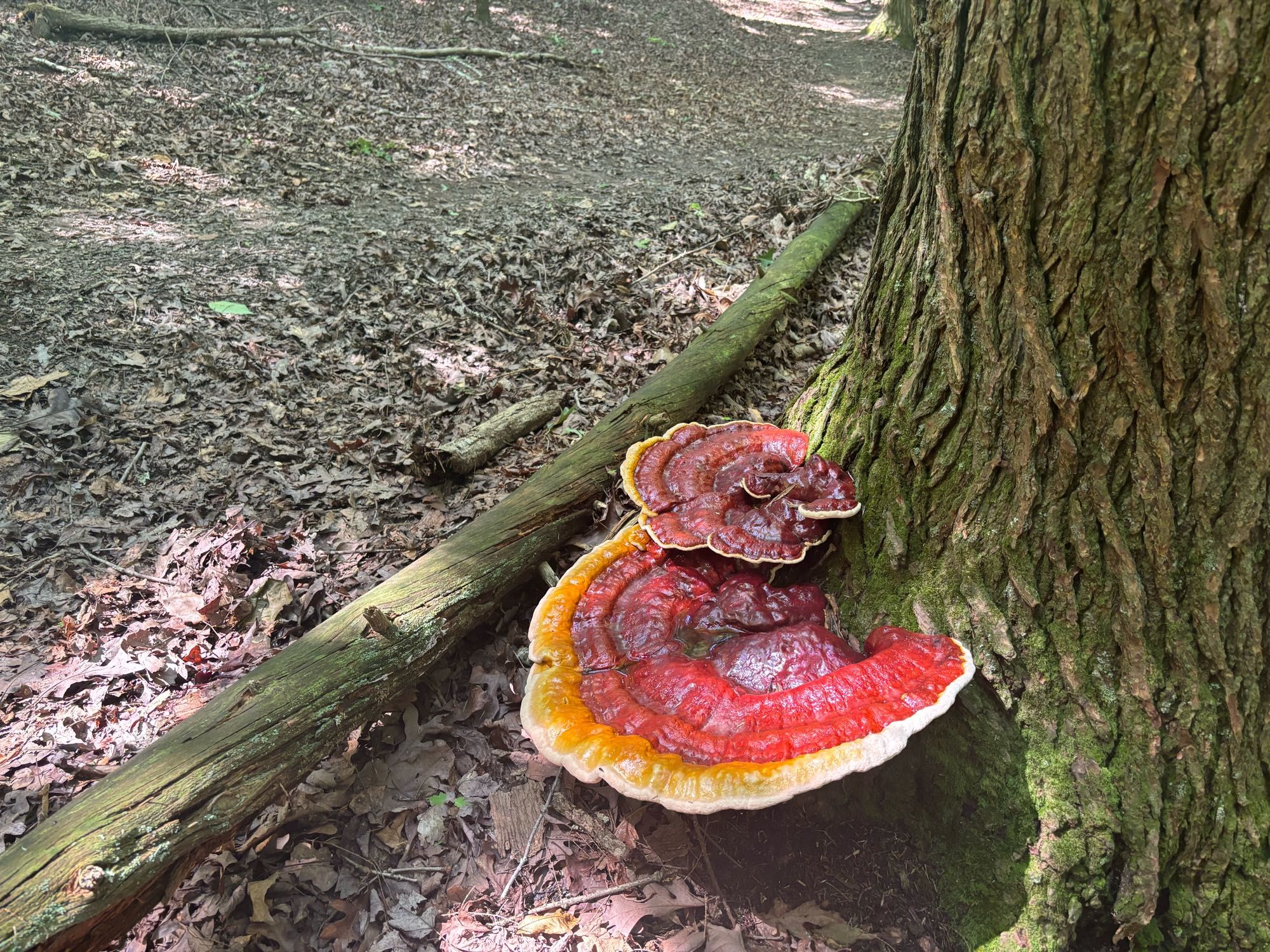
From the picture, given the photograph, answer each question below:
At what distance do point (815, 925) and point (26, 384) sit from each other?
5.48 metres

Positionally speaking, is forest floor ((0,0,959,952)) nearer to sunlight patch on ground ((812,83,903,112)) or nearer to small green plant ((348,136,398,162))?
small green plant ((348,136,398,162))

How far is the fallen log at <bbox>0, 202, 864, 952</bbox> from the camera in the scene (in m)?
1.94

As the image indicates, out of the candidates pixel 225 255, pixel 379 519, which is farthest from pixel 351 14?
pixel 379 519

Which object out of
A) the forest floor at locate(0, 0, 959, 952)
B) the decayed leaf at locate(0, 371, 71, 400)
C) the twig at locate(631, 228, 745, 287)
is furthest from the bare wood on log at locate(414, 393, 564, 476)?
the decayed leaf at locate(0, 371, 71, 400)

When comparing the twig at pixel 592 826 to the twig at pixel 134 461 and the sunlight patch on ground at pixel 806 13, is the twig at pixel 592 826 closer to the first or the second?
the twig at pixel 134 461

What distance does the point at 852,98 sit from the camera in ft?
49.9

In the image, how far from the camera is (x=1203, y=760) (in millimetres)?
2125

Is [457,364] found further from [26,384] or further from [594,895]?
[594,895]

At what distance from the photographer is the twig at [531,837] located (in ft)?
8.77

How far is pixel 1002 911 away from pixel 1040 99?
8.17ft

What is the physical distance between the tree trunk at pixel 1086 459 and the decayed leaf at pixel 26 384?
515 centimetres

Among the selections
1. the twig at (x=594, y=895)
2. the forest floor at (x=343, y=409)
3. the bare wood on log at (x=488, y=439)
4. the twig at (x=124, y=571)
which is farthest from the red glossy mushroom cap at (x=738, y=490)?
the twig at (x=124, y=571)

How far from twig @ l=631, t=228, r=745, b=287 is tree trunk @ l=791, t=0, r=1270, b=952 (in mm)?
3844

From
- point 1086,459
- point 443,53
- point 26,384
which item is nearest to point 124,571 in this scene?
point 26,384
